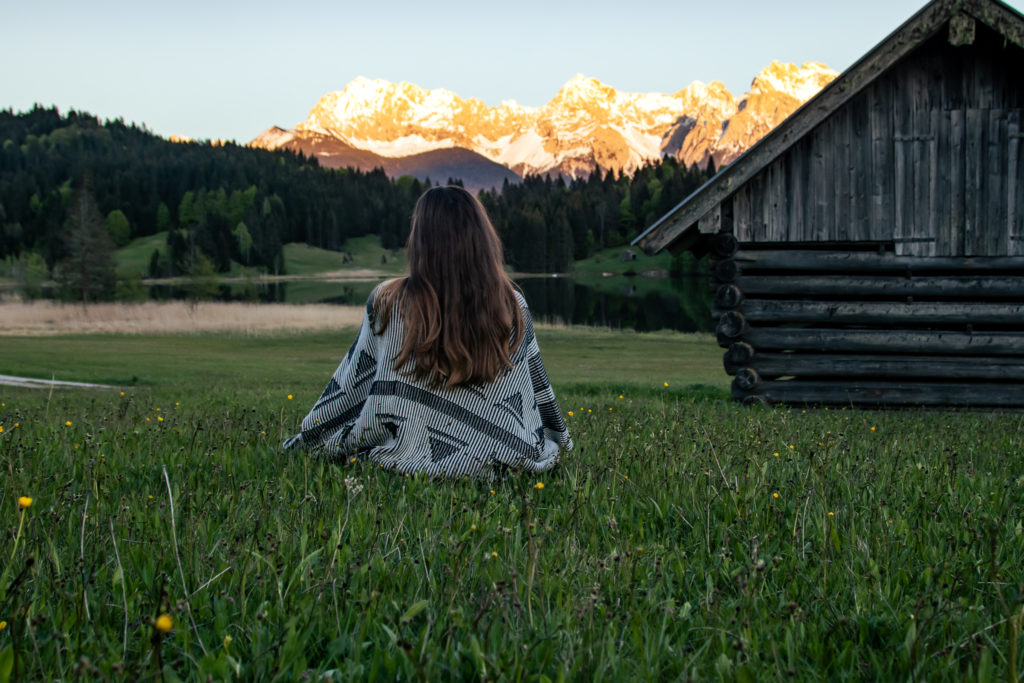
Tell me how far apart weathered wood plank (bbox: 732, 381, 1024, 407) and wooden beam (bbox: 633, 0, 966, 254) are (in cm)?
257

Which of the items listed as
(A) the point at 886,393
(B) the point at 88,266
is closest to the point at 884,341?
(A) the point at 886,393

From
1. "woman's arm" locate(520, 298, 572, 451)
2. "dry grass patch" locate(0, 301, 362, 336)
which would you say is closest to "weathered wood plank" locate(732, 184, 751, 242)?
"woman's arm" locate(520, 298, 572, 451)

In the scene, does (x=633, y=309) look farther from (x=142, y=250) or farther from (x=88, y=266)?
(x=142, y=250)

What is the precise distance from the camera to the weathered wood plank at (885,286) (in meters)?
10.9

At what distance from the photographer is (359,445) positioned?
4.18 m

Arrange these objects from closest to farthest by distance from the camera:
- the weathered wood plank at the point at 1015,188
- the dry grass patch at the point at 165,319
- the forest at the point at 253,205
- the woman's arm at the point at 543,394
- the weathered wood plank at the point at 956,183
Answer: the woman's arm at the point at 543,394 → the weathered wood plank at the point at 1015,188 → the weathered wood plank at the point at 956,183 → the dry grass patch at the point at 165,319 → the forest at the point at 253,205

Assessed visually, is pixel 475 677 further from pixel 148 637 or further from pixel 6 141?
pixel 6 141

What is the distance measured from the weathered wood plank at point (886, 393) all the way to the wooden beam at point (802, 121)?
2573 millimetres

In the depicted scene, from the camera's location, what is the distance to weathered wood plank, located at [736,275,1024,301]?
1091 centimetres

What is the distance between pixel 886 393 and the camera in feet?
36.5

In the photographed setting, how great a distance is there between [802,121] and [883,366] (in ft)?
12.0

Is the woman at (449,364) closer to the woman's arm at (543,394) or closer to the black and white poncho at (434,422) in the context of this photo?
the black and white poncho at (434,422)

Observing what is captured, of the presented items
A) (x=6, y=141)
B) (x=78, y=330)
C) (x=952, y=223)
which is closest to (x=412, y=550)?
(x=952, y=223)

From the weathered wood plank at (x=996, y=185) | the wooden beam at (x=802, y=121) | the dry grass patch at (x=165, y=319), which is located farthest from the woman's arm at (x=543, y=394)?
the dry grass patch at (x=165, y=319)
